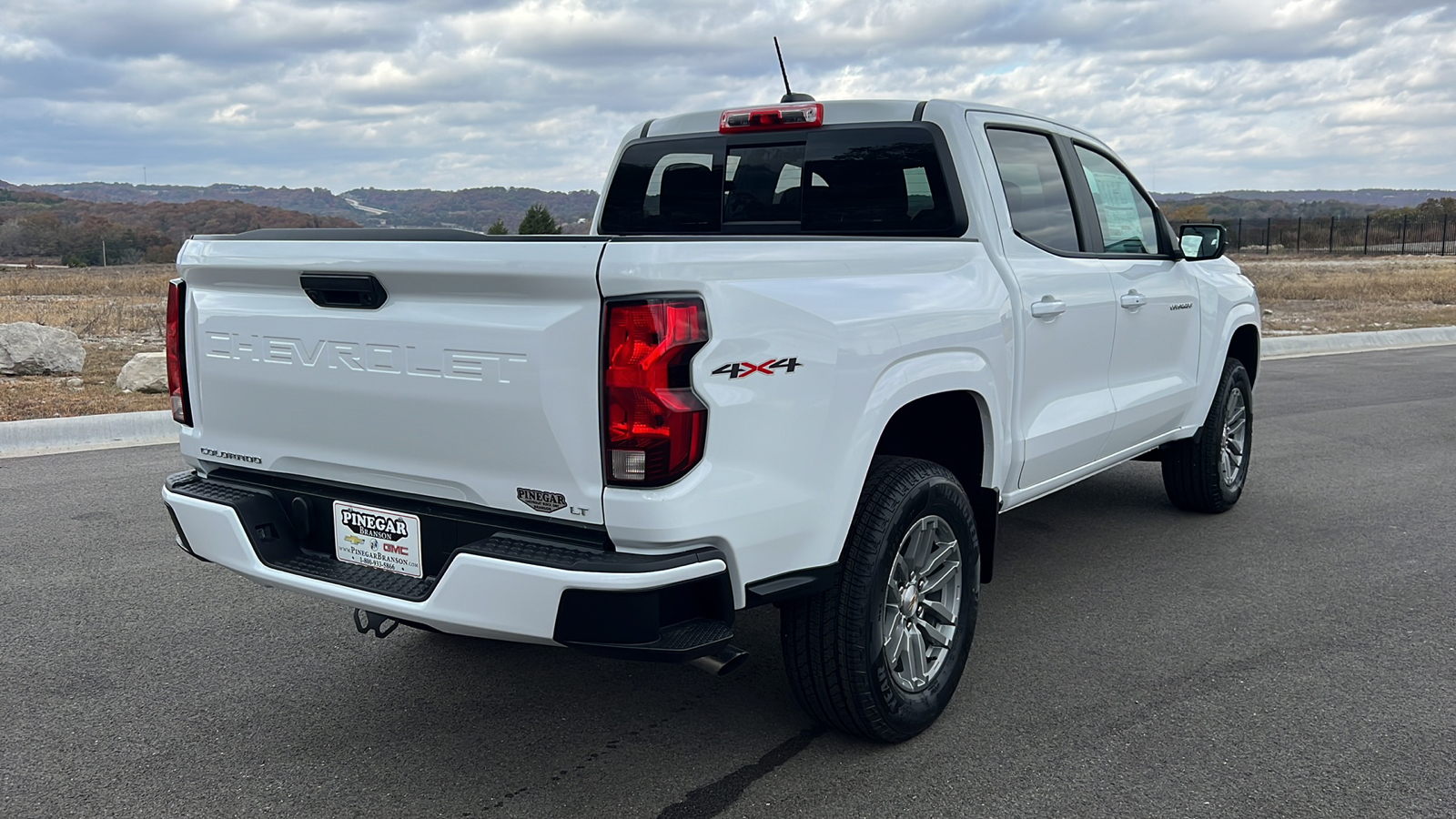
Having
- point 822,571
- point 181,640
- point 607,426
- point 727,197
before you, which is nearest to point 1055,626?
point 822,571

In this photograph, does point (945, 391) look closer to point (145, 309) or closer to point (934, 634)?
point (934, 634)

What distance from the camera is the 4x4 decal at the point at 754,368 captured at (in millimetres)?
2867

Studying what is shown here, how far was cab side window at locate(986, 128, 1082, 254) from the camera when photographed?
4488 mm

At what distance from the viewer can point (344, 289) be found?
3.18 metres

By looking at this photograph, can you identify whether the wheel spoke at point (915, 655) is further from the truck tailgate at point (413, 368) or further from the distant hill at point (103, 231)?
the distant hill at point (103, 231)

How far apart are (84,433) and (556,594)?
22.8 ft

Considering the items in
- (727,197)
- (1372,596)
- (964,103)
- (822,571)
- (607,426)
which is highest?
(964,103)

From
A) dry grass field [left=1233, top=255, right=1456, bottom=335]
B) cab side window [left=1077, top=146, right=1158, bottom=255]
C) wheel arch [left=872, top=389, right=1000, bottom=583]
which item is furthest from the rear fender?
dry grass field [left=1233, top=255, right=1456, bottom=335]

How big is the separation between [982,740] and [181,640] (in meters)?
2.98

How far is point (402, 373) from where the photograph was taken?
3086mm

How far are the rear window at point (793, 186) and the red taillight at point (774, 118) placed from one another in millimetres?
51

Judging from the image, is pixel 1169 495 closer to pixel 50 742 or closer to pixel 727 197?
pixel 727 197

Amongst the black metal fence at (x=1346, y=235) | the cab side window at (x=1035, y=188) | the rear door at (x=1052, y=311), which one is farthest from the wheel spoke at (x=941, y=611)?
the black metal fence at (x=1346, y=235)

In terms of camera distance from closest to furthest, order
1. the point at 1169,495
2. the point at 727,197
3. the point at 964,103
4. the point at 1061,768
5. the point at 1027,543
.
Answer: the point at 1061,768 < the point at 964,103 < the point at 727,197 < the point at 1027,543 < the point at 1169,495
